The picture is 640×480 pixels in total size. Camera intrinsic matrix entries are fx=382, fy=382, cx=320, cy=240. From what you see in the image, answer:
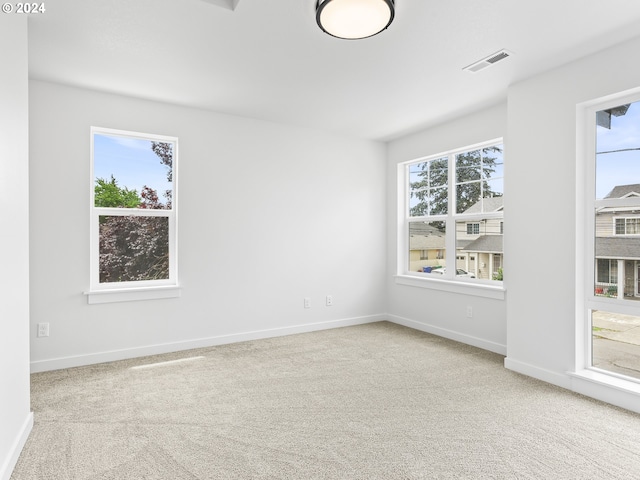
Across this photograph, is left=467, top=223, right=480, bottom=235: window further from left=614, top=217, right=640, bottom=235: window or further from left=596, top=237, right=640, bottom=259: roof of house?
left=614, top=217, right=640, bottom=235: window

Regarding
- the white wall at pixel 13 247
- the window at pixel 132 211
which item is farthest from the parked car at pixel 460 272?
the white wall at pixel 13 247

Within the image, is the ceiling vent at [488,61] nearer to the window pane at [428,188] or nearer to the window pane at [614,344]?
the window pane at [428,188]

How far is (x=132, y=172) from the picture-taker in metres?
3.82

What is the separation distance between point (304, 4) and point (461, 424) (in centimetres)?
271

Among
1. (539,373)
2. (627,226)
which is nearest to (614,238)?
(627,226)

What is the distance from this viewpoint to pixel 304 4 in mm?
2219

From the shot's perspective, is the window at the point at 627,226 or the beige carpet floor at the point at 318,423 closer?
the beige carpet floor at the point at 318,423

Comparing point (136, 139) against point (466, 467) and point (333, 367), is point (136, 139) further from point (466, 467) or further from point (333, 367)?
point (466, 467)

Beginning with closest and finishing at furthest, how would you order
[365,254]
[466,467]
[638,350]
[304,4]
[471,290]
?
[466,467], [304,4], [638,350], [471,290], [365,254]

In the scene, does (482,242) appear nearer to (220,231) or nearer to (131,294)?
(220,231)

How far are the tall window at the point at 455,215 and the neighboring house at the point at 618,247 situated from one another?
114cm

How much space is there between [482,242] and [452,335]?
3.64 ft

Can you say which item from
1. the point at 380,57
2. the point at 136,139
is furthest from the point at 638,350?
the point at 136,139

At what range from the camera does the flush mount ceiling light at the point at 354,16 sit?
206 cm
